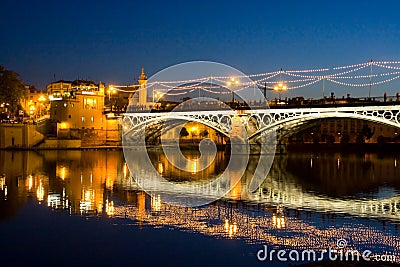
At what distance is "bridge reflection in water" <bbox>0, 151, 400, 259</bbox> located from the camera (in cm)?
1612

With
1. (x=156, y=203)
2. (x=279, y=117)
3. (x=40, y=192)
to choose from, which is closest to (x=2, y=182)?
(x=40, y=192)

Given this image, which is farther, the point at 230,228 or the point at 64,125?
the point at 64,125

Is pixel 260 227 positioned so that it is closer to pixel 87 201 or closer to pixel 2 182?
pixel 87 201

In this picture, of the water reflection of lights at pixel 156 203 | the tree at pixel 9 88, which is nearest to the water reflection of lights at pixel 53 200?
the water reflection of lights at pixel 156 203

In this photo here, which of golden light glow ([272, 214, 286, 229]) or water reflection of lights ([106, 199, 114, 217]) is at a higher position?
water reflection of lights ([106, 199, 114, 217])

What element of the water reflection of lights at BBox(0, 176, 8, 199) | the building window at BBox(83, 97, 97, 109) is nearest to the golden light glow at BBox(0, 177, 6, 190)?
the water reflection of lights at BBox(0, 176, 8, 199)

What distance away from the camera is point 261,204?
2194 cm

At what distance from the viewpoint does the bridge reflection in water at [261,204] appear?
16.1 meters

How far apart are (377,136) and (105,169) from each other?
5654 centimetres

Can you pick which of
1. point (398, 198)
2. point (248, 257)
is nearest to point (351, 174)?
point (398, 198)

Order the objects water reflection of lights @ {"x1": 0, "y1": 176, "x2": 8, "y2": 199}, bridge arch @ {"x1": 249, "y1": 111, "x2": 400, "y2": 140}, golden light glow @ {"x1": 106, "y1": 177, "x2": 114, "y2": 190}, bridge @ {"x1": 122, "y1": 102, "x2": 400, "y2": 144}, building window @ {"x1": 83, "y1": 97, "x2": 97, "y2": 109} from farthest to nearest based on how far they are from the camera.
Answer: building window @ {"x1": 83, "y1": 97, "x2": 97, "y2": 109}
bridge @ {"x1": 122, "y1": 102, "x2": 400, "y2": 144}
bridge arch @ {"x1": 249, "y1": 111, "x2": 400, "y2": 140}
golden light glow @ {"x1": 106, "y1": 177, "x2": 114, "y2": 190}
water reflection of lights @ {"x1": 0, "y1": 176, "x2": 8, "y2": 199}

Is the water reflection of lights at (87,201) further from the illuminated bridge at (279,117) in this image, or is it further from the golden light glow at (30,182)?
the illuminated bridge at (279,117)

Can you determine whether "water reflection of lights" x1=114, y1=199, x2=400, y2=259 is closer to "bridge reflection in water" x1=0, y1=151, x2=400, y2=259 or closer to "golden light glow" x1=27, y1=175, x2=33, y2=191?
"bridge reflection in water" x1=0, y1=151, x2=400, y2=259

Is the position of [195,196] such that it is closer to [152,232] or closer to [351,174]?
[152,232]
